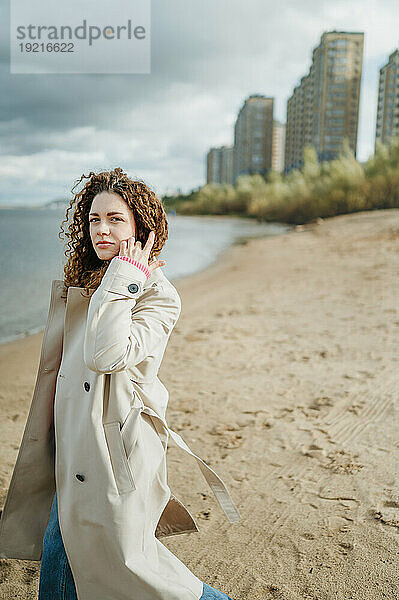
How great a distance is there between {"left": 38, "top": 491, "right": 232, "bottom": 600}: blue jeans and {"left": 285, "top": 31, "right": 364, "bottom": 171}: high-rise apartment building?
38.1 meters

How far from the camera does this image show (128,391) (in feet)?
4.17

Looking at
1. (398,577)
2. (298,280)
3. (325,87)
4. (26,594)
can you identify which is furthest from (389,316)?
(325,87)

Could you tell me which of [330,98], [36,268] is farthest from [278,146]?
[36,268]

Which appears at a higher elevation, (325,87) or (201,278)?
(325,87)

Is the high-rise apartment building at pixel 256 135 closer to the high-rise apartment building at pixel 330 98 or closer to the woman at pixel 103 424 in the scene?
the high-rise apartment building at pixel 330 98

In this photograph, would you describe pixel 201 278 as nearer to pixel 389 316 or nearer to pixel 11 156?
pixel 389 316

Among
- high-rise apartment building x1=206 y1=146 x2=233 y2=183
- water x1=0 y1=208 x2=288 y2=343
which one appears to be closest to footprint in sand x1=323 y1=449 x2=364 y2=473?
water x1=0 y1=208 x2=288 y2=343

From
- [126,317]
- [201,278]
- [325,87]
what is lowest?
[201,278]

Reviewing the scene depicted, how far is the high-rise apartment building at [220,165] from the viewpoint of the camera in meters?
55.2

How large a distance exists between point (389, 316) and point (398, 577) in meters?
4.19

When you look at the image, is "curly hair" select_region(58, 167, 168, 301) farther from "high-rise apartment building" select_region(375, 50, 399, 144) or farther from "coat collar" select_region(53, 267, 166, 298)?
"high-rise apartment building" select_region(375, 50, 399, 144)

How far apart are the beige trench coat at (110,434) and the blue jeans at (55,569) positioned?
0.23 feet

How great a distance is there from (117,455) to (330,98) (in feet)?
132

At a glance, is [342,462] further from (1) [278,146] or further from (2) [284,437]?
(1) [278,146]
